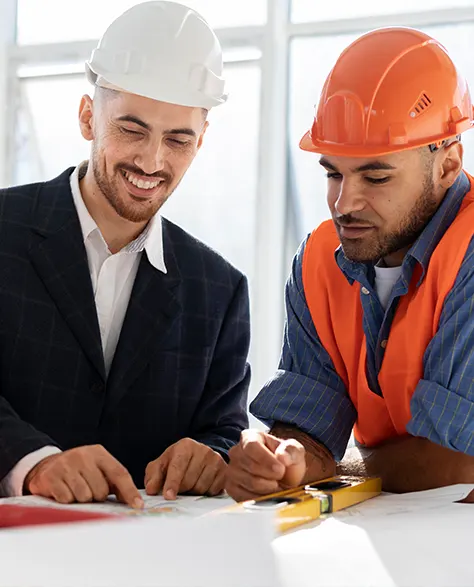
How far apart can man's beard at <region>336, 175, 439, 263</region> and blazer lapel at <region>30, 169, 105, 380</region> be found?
A: 2.21 feet

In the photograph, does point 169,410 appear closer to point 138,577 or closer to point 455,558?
A: point 455,558

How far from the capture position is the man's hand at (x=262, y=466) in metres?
1.87

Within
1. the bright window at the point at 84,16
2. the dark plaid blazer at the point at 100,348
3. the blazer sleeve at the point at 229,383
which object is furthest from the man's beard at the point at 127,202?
the bright window at the point at 84,16

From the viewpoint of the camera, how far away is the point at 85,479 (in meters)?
1.89

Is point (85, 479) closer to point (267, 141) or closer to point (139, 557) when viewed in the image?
point (139, 557)

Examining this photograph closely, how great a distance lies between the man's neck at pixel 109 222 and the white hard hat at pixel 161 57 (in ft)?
1.00

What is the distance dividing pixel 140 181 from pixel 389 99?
714 millimetres

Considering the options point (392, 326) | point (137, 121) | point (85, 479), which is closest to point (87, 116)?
point (137, 121)

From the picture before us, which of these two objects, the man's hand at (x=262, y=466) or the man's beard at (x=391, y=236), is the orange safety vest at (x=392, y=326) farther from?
the man's hand at (x=262, y=466)

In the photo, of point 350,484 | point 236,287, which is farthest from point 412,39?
point 350,484

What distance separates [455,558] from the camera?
4.57 feet

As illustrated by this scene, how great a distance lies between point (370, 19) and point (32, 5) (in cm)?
247

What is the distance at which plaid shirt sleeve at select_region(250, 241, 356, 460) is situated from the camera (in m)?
2.30

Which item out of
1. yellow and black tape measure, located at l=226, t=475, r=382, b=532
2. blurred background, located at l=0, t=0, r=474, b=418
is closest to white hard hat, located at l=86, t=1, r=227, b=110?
yellow and black tape measure, located at l=226, t=475, r=382, b=532
